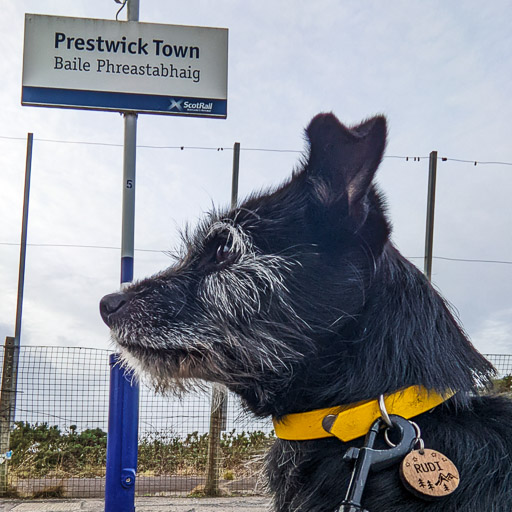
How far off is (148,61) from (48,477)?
4353 millimetres

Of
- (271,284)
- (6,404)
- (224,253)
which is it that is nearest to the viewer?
(271,284)

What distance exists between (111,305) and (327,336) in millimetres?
708

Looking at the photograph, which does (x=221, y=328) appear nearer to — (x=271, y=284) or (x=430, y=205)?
(x=271, y=284)

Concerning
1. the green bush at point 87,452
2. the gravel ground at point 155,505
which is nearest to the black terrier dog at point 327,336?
the gravel ground at point 155,505

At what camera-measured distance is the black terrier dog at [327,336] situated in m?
1.31

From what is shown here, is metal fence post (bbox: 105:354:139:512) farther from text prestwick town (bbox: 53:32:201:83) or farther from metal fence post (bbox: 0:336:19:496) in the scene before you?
metal fence post (bbox: 0:336:19:496)

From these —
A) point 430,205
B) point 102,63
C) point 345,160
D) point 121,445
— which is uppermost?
point 102,63

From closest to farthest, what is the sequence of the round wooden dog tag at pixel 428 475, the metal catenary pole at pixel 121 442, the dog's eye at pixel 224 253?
the round wooden dog tag at pixel 428 475 → the dog's eye at pixel 224 253 → the metal catenary pole at pixel 121 442

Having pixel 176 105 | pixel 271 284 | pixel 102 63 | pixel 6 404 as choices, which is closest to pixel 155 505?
pixel 6 404

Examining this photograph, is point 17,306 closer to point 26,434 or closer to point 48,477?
point 26,434

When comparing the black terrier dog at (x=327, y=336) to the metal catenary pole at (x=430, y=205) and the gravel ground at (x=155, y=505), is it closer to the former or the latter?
the gravel ground at (x=155, y=505)

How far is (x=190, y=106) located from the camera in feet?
13.3

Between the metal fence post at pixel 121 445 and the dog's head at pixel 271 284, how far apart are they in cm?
210

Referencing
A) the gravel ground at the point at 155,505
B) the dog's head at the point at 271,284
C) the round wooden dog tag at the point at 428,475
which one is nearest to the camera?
the round wooden dog tag at the point at 428,475
